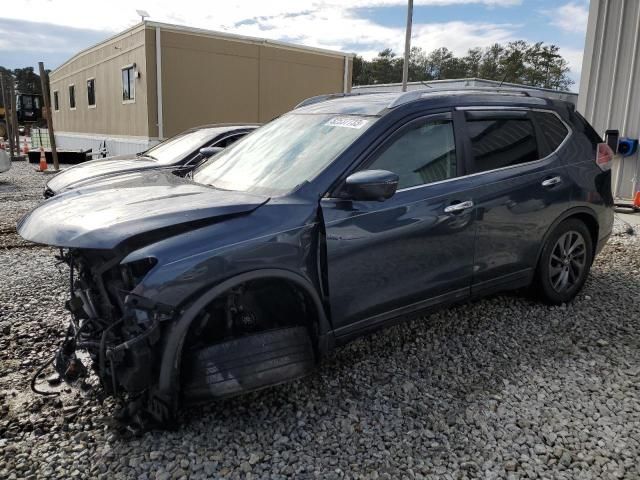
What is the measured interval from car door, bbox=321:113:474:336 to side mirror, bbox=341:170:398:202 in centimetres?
12

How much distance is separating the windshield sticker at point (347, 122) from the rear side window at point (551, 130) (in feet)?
5.60

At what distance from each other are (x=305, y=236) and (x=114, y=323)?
1048 mm

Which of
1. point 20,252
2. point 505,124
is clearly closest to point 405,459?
point 505,124

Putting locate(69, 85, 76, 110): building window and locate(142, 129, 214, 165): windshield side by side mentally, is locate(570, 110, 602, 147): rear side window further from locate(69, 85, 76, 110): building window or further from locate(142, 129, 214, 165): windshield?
locate(69, 85, 76, 110): building window

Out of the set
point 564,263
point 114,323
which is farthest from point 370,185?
point 564,263

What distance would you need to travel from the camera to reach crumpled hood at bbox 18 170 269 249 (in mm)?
2361

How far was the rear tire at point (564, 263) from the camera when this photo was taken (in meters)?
4.11

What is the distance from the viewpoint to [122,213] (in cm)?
255

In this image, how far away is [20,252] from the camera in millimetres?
6191

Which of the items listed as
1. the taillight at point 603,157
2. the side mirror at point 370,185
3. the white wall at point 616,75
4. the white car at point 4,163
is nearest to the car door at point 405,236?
the side mirror at point 370,185

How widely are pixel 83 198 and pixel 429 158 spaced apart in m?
2.18

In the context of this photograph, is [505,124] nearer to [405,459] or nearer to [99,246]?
[405,459]

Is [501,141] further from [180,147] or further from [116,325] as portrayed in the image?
[180,147]

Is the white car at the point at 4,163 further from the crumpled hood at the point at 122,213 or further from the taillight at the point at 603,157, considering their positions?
the taillight at the point at 603,157
